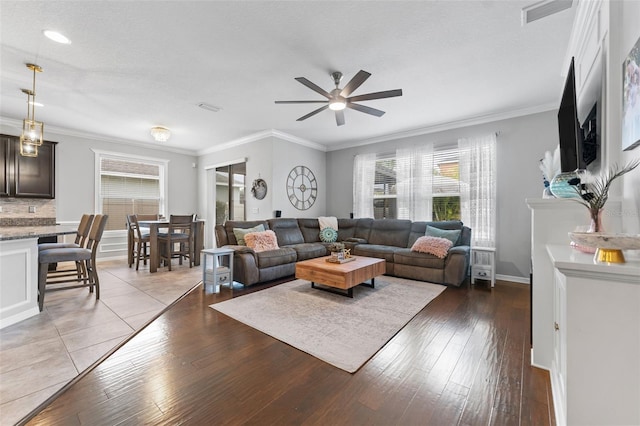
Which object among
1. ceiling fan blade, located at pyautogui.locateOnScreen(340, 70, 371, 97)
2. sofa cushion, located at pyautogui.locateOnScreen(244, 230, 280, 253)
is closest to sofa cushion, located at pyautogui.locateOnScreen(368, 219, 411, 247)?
sofa cushion, located at pyautogui.locateOnScreen(244, 230, 280, 253)

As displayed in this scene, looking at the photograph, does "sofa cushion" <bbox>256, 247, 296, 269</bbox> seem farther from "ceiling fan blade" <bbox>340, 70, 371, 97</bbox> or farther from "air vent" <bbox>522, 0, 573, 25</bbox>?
"air vent" <bbox>522, 0, 573, 25</bbox>

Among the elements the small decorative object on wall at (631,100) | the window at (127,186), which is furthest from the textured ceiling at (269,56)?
the window at (127,186)

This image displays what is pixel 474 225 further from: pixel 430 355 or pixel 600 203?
pixel 600 203

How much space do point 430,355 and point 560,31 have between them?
10.2 ft

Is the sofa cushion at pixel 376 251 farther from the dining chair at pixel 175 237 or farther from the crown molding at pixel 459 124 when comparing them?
the dining chair at pixel 175 237

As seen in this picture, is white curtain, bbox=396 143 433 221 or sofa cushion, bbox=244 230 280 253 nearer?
sofa cushion, bbox=244 230 280 253

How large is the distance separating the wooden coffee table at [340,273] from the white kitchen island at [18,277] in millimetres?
2885

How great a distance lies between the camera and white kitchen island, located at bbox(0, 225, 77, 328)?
2.51 metres

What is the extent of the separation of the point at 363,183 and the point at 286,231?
2.17m

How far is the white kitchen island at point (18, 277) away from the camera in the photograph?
2.51 metres

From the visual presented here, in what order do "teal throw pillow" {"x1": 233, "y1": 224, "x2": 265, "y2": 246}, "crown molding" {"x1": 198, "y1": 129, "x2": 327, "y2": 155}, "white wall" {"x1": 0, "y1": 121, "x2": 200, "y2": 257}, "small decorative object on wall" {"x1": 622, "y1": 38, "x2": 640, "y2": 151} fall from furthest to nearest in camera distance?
"crown molding" {"x1": 198, "y1": 129, "x2": 327, "y2": 155} < "white wall" {"x1": 0, "y1": 121, "x2": 200, "y2": 257} < "teal throw pillow" {"x1": 233, "y1": 224, "x2": 265, "y2": 246} < "small decorative object on wall" {"x1": 622, "y1": 38, "x2": 640, "y2": 151}

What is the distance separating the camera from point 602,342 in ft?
3.43

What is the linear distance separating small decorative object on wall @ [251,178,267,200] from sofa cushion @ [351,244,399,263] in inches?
89.2

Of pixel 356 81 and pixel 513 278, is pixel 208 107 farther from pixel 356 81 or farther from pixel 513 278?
pixel 513 278
